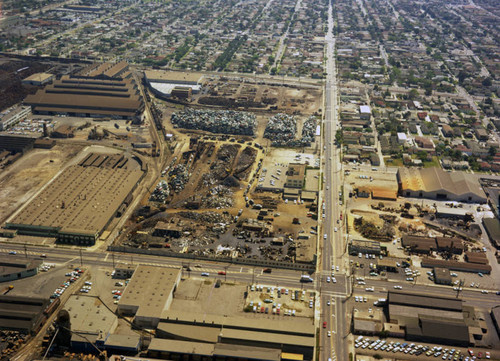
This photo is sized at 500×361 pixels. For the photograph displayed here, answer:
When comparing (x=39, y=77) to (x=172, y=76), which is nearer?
(x=39, y=77)

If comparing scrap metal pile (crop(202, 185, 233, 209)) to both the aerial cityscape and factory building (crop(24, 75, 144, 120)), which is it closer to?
the aerial cityscape

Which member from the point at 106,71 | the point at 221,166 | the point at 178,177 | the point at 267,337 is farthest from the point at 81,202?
the point at 106,71

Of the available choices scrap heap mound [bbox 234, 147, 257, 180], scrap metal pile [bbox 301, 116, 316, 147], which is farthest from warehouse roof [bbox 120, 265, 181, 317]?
scrap metal pile [bbox 301, 116, 316, 147]

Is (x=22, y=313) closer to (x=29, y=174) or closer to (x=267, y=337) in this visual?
(x=267, y=337)

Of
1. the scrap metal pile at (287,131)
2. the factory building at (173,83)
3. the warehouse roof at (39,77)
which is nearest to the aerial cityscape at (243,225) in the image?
the scrap metal pile at (287,131)

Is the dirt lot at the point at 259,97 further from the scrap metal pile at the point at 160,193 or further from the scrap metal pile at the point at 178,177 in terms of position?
the scrap metal pile at the point at 160,193

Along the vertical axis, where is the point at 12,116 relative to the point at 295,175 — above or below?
below

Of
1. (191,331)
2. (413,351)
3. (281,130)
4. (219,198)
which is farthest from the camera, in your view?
(281,130)
